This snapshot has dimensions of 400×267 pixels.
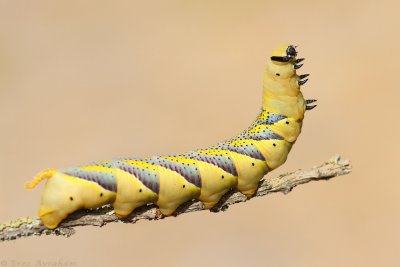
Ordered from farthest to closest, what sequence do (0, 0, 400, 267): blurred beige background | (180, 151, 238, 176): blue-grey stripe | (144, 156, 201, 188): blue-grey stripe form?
(0, 0, 400, 267): blurred beige background → (180, 151, 238, 176): blue-grey stripe → (144, 156, 201, 188): blue-grey stripe

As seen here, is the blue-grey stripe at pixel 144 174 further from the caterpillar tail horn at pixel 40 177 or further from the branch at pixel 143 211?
the caterpillar tail horn at pixel 40 177

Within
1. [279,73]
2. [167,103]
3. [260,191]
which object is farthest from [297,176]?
[167,103]

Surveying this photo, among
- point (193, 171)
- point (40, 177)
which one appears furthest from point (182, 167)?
point (40, 177)

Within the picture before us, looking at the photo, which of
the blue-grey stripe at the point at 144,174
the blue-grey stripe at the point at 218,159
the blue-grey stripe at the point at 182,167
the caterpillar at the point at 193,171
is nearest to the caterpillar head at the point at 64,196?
the caterpillar at the point at 193,171

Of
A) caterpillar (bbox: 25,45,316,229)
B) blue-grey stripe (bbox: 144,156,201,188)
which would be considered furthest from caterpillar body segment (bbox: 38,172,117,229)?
blue-grey stripe (bbox: 144,156,201,188)

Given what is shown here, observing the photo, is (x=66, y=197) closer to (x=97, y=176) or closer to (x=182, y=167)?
(x=97, y=176)

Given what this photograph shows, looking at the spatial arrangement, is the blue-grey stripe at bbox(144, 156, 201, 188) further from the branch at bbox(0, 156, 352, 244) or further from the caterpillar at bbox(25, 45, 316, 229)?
the branch at bbox(0, 156, 352, 244)
